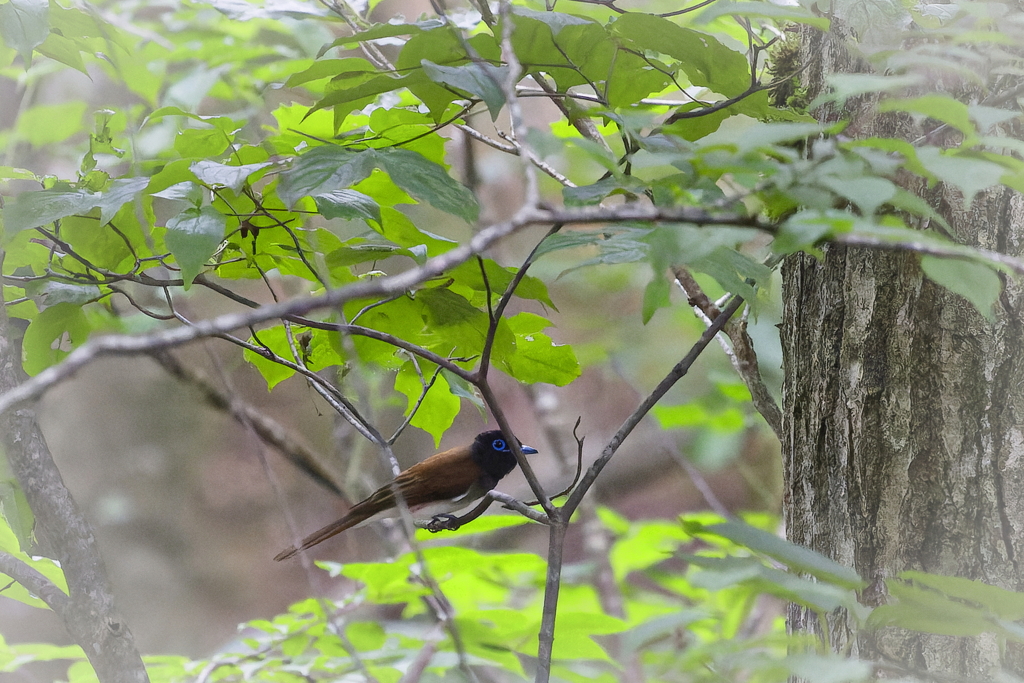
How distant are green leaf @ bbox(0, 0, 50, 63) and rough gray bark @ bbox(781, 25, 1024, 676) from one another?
3.05 ft

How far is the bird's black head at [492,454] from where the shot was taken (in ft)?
4.77

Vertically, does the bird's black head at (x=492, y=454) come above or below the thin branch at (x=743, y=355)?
below

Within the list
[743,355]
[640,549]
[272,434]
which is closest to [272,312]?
[743,355]

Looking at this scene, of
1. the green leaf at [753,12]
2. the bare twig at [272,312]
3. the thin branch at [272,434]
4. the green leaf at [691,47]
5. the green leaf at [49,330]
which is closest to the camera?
the bare twig at [272,312]

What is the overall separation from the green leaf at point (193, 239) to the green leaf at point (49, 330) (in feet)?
0.99

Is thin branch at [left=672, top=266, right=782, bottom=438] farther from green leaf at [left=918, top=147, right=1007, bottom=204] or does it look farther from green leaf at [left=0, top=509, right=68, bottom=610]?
green leaf at [left=0, top=509, right=68, bottom=610]

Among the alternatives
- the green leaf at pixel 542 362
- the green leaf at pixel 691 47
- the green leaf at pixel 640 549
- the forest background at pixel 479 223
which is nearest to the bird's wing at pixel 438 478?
the forest background at pixel 479 223

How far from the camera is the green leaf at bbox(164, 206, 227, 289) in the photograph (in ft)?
2.09

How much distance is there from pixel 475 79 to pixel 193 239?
310mm

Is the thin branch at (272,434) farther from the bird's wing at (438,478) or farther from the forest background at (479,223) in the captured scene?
the bird's wing at (438,478)

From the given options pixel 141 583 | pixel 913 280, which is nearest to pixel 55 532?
→ pixel 913 280

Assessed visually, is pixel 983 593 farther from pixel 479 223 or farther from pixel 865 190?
pixel 479 223

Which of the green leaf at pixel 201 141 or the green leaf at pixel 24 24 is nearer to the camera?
the green leaf at pixel 24 24

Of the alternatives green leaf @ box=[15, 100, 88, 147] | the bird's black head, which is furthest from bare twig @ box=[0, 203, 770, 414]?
green leaf @ box=[15, 100, 88, 147]
